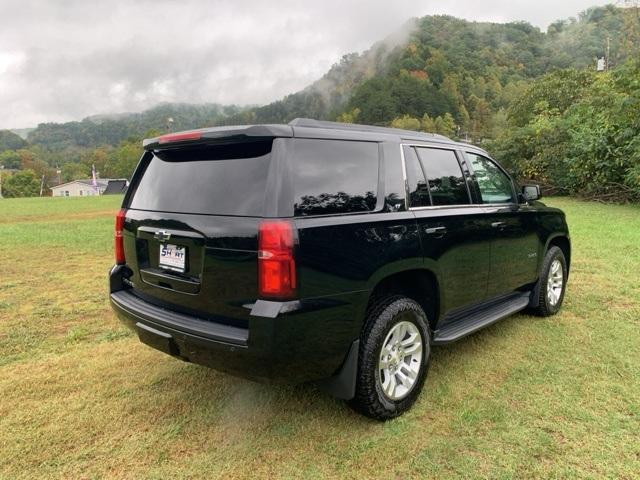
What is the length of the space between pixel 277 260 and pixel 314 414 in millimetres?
1262

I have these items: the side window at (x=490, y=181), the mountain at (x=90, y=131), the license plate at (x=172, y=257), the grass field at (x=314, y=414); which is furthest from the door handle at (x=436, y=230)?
the mountain at (x=90, y=131)

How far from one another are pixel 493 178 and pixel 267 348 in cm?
289

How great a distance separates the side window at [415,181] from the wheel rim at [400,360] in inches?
33.0

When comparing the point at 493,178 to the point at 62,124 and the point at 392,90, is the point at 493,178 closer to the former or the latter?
the point at 392,90

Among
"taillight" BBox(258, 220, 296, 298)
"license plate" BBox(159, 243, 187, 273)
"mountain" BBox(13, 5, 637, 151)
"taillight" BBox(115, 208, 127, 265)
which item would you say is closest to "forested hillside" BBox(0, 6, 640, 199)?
"mountain" BBox(13, 5, 637, 151)

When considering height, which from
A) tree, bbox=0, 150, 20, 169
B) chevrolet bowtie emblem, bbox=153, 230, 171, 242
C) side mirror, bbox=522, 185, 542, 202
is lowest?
chevrolet bowtie emblem, bbox=153, 230, 171, 242

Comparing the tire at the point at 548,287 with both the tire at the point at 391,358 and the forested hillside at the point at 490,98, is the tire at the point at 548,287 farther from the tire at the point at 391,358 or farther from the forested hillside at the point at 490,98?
the forested hillside at the point at 490,98

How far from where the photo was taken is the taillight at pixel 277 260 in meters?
2.43

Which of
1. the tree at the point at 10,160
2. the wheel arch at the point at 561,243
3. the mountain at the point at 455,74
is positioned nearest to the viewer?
the wheel arch at the point at 561,243

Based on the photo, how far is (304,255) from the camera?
97.6 inches

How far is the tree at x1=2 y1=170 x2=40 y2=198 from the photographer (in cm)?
9075

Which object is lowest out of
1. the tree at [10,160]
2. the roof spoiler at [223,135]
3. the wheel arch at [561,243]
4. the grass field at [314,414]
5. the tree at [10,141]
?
the grass field at [314,414]

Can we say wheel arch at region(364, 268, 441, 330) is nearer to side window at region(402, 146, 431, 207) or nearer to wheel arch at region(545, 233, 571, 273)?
side window at region(402, 146, 431, 207)

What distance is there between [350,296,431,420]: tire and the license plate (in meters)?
1.16
